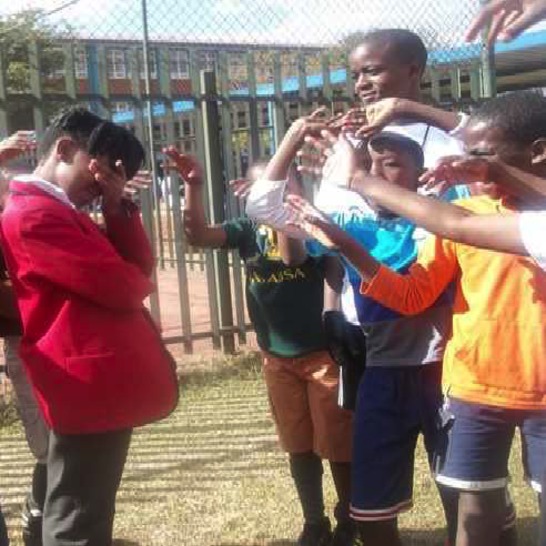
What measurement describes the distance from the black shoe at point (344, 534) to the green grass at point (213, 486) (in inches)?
8.7

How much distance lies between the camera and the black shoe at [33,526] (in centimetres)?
347

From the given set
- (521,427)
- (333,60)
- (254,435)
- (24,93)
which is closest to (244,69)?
(333,60)

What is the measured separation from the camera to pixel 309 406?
11.7 feet

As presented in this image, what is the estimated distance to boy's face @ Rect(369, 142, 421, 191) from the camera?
2.89 meters

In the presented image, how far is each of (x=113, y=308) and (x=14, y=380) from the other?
1313 millimetres

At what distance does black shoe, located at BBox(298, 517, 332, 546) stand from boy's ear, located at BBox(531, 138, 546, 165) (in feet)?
5.56

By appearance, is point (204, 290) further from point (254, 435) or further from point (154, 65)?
point (254, 435)

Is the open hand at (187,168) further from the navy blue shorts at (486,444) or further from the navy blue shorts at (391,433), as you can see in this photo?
the navy blue shorts at (486,444)

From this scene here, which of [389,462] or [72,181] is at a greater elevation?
[72,181]

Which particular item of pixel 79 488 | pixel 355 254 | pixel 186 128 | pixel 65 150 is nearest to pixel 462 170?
pixel 355 254

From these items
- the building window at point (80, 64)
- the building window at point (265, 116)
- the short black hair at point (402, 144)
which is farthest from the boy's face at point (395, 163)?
the building window at point (265, 116)

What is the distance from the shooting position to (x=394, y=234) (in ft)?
9.71

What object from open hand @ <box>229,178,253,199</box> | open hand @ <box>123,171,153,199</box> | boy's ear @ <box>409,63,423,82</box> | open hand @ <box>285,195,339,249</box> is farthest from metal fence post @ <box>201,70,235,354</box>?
open hand @ <box>285,195,339,249</box>

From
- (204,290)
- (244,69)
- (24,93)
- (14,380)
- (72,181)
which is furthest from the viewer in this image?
(204,290)
